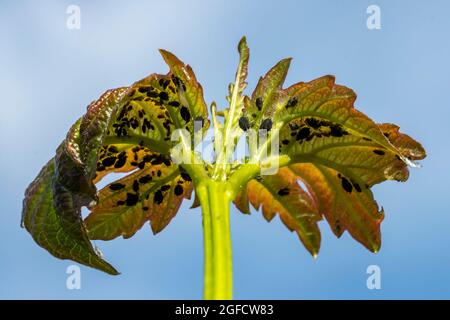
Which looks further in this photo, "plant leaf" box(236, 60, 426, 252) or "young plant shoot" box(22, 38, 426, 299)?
"plant leaf" box(236, 60, 426, 252)

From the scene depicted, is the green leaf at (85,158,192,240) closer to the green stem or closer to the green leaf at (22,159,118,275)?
the green leaf at (22,159,118,275)

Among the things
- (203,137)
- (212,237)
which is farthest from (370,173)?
(212,237)

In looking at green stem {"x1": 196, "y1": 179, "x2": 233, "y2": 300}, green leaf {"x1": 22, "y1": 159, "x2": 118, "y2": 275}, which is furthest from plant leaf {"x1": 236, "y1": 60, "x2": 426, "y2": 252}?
green leaf {"x1": 22, "y1": 159, "x2": 118, "y2": 275}

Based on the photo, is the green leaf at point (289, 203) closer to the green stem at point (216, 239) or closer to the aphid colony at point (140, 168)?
the aphid colony at point (140, 168)

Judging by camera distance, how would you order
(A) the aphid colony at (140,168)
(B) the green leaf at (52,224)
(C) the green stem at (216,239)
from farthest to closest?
(A) the aphid colony at (140,168) < (B) the green leaf at (52,224) < (C) the green stem at (216,239)

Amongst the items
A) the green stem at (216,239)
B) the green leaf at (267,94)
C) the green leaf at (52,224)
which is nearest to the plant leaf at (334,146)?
the green leaf at (267,94)

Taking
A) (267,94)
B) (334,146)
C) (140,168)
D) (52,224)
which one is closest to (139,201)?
(140,168)
